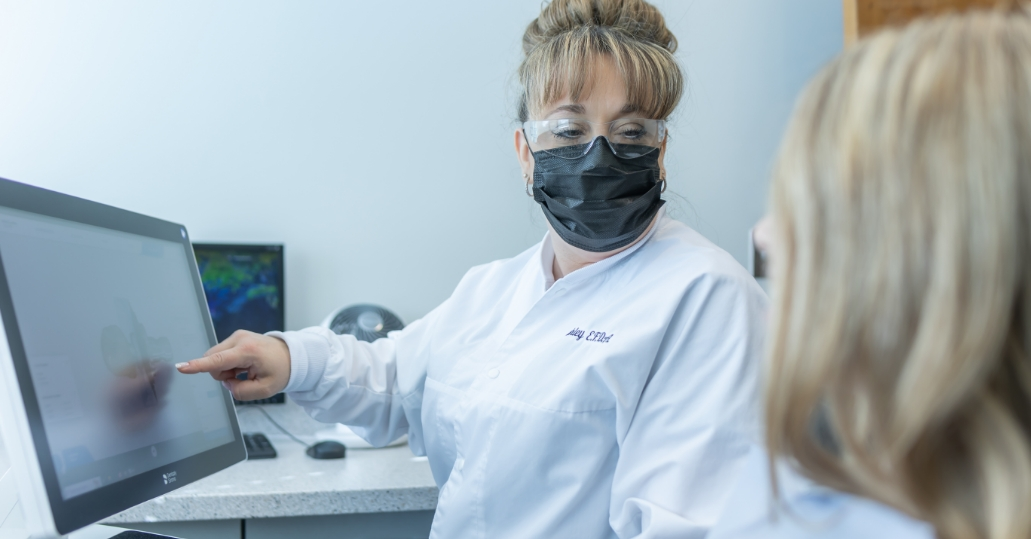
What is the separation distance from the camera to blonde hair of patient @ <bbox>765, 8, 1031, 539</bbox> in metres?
0.44

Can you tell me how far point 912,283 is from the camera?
46cm

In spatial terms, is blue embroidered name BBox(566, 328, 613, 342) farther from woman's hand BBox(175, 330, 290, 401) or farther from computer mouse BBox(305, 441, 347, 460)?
computer mouse BBox(305, 441, 347, 460)

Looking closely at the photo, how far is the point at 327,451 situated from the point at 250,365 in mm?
508

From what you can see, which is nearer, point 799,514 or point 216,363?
point 799,514

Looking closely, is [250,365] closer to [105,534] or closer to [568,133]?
[105,534]

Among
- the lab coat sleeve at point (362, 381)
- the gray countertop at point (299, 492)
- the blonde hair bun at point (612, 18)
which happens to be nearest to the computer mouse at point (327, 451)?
the gray countertop at point (299, 492)

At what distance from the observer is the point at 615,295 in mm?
1127

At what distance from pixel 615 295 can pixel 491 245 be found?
854mm

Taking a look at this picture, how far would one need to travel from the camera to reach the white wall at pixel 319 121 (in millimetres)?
1782

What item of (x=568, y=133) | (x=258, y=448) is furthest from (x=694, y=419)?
(x=258, y=448)

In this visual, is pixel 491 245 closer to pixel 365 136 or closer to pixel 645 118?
pixel 365 136

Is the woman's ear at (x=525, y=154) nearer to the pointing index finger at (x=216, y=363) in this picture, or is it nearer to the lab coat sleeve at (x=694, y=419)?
the lab coat sleeve at (x=694, y=419)

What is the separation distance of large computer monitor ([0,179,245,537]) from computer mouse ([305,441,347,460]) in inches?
Result: 20.0

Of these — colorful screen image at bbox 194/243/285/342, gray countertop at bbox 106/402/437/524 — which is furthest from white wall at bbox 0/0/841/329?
gray countertop at bbox 106/402/437/524
